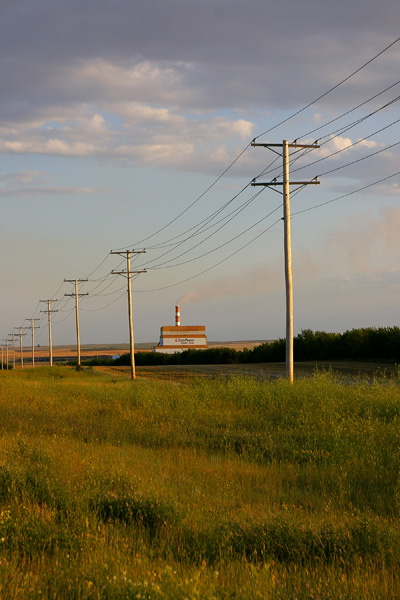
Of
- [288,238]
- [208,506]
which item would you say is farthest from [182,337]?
[208,506]

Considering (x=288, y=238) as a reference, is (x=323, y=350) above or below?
below

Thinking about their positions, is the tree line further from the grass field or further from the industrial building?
the grass field

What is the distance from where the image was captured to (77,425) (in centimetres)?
1538

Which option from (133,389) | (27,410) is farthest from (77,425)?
(133,389)

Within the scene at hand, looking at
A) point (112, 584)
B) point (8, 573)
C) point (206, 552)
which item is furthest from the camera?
point (206, 552)

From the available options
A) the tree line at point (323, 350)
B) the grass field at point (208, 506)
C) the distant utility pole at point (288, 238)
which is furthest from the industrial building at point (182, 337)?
the grass field at point (208, 506)

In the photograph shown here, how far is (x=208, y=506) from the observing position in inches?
304

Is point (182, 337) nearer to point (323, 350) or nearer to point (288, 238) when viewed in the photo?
point (323, 350)

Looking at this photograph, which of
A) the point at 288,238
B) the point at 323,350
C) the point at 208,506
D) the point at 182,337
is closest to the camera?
the point at 208,506

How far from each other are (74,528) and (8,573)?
1.47 m

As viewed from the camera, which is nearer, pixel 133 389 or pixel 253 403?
pixel 253 403

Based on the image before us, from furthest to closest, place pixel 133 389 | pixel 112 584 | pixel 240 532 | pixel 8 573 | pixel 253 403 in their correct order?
pixel 133 389 → pixel 253 403 → pixel 240 532 → pixel 8 573 → pixel 112 584

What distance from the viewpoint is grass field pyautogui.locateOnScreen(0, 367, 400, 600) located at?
5.06 m

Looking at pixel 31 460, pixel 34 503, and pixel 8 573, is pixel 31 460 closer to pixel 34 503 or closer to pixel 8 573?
pixel 34 503
